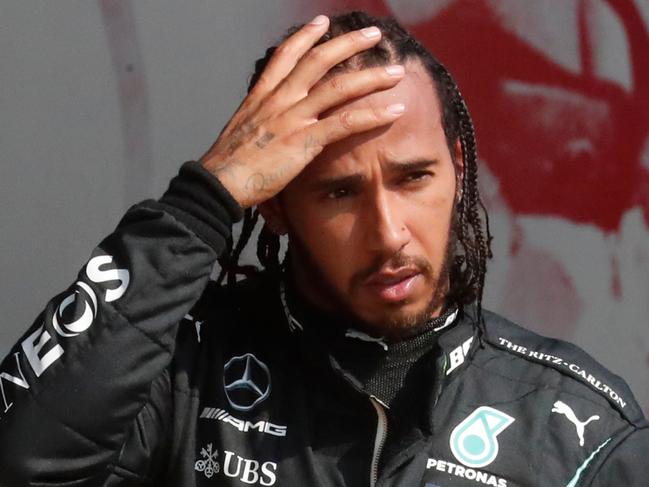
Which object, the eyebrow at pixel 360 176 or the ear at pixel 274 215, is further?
the ear at pixel 274 215

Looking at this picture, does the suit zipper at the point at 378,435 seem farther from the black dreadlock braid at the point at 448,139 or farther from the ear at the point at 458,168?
the ear at the point at 458,168

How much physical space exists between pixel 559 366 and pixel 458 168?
0.38 m

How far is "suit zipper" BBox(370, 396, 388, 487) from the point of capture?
202 centimetres

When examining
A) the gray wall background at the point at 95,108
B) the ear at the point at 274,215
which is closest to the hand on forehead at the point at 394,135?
the ear at the point at 274,215

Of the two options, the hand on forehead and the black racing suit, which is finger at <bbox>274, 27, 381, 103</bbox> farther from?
the black racing suit

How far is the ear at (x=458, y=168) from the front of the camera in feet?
7.38

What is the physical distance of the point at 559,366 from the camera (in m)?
2.14

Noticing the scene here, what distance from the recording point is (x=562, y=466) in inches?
79.0

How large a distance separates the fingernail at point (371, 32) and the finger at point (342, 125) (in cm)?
12

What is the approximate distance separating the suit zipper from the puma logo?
263 mm

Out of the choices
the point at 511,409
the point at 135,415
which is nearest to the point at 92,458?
the point at 135,415

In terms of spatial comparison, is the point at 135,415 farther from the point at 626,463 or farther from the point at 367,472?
the point at 626,463

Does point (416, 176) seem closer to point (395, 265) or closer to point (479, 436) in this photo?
point (395, 265)

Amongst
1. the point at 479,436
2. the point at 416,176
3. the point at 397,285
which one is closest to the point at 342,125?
the point at 416,176
